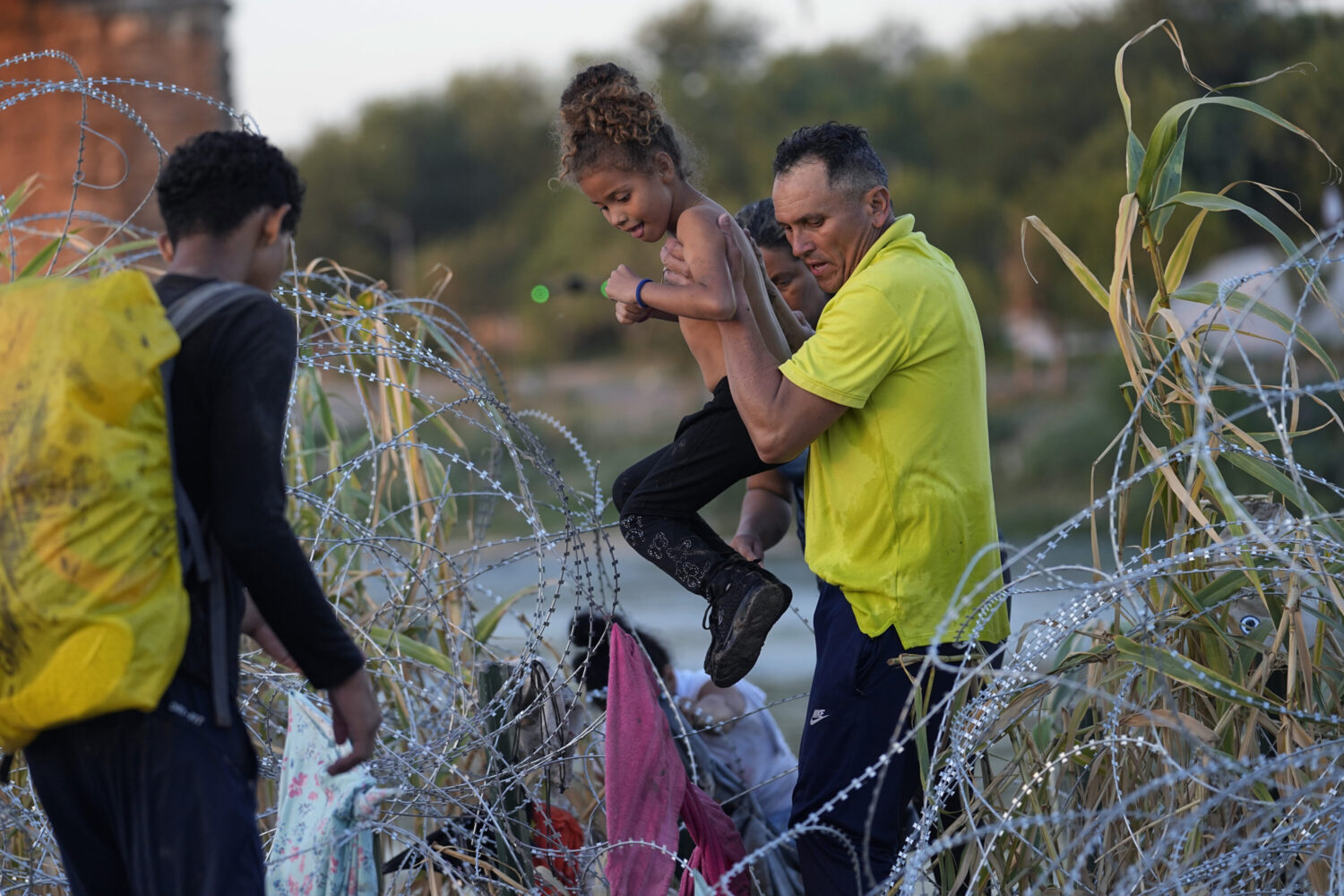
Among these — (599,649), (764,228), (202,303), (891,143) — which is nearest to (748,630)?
(599,649)

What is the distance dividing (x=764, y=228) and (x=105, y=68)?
247 inches

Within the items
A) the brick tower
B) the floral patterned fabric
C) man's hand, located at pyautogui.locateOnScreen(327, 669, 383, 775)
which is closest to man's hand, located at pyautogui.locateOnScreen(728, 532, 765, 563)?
the floral patterned fabric

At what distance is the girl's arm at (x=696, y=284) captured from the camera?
2703 millimetres

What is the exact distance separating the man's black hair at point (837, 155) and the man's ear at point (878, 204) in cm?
1

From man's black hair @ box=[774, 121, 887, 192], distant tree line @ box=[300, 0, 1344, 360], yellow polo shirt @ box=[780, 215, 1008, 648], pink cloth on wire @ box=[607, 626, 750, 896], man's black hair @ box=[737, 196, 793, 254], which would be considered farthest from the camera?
distant tree line @ box=[300, 0, 1344, 360]

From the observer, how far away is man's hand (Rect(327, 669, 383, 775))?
1.99 m

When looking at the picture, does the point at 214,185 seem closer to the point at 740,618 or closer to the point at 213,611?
the point at 213,611

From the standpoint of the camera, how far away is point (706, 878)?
2.95 metres

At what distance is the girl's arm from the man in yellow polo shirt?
12 centimetres

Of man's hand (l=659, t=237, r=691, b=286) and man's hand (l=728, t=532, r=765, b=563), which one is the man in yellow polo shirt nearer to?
man's hand (l=659, t=237, r=691, b=286)

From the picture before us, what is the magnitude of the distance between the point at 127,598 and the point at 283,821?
0.99 m

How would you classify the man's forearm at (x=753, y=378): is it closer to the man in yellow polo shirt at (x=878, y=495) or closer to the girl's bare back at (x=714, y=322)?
the man in yellow polo shirt at (x=878, y=495)

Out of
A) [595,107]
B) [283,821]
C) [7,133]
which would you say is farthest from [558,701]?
[7,133]

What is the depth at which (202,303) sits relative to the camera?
6.21 ft
